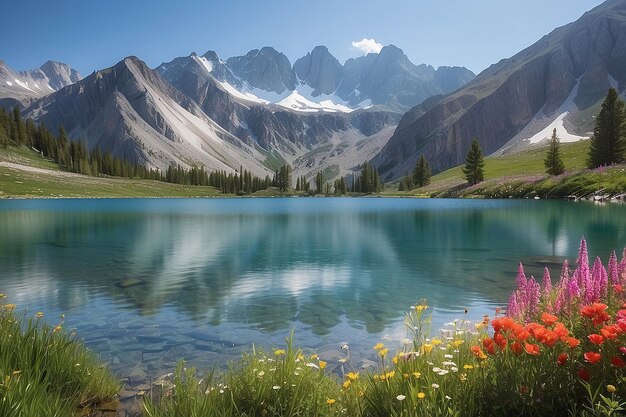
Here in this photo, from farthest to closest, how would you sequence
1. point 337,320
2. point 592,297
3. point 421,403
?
point 337,320
point 592,297
point 421,403

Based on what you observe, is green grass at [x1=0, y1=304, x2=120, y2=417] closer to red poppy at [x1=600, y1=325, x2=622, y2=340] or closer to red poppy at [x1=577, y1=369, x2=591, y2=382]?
red poppy at [x1=577, y1=369, x2=591, y2=382]

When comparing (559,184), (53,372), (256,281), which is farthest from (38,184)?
(53,372)

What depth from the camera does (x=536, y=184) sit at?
12306 centimetres

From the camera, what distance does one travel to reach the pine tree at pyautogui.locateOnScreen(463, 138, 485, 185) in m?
162

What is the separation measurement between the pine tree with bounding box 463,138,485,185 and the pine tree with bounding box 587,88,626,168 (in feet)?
154

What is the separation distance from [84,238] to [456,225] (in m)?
47.4

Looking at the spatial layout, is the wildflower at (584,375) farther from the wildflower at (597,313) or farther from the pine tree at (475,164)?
the pine tree at (475,164)

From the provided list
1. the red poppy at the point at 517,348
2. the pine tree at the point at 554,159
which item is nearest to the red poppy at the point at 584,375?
the red poppy at the point at 517,348

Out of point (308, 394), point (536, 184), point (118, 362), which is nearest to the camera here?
point (308, 394)

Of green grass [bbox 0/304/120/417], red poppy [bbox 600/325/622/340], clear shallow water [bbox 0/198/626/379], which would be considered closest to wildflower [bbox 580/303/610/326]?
red poppy [bbox 600/325/622/340]

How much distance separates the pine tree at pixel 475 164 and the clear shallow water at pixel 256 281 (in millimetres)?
115348

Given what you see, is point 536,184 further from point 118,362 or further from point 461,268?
Result: point 118,362

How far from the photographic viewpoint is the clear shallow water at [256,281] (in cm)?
1547

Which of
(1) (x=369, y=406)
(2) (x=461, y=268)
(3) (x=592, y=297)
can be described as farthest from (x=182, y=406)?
(2) (x=461, y=268)
